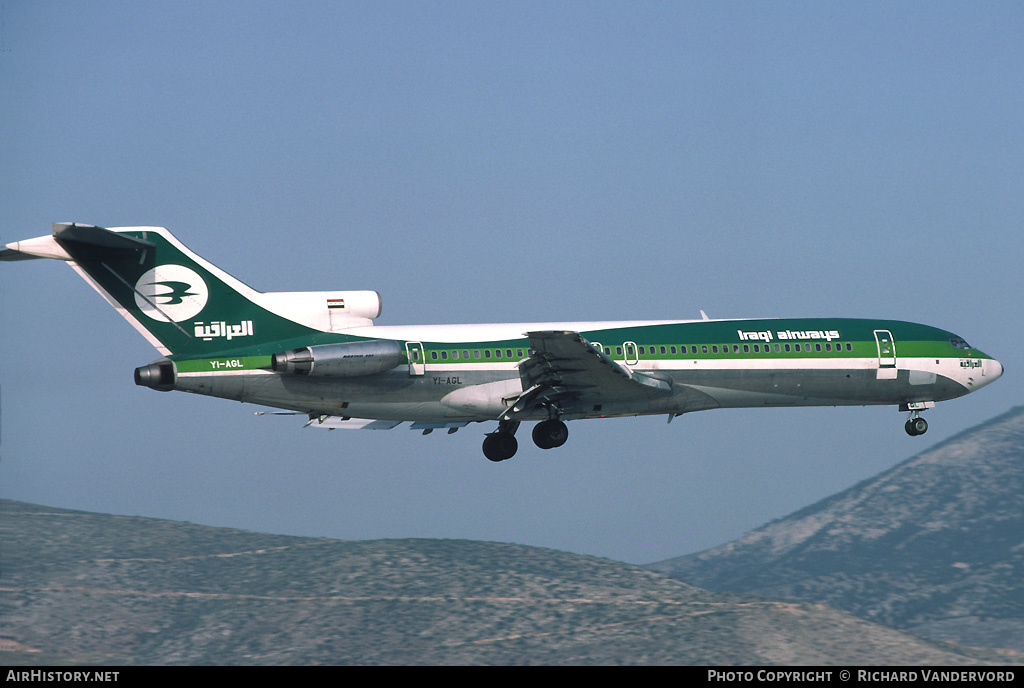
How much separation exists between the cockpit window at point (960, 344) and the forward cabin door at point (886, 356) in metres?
2.84

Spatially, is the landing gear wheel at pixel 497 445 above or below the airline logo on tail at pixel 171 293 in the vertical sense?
below

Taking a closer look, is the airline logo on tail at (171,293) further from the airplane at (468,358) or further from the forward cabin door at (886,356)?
the forward cabin door at (886,356)

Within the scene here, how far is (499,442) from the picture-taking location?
121ft

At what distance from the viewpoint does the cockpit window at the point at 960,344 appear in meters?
39.9

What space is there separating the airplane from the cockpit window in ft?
0.19

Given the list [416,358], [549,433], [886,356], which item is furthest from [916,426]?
[416,358]

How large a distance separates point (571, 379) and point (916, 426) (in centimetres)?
1353

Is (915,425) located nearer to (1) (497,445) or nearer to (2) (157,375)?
(1) (497,445)

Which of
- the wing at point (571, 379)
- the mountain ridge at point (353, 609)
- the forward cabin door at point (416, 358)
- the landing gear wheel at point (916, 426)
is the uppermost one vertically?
the forward cabin door at point (416, 358)

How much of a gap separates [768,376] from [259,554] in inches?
5375

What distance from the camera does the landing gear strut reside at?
3675 cm

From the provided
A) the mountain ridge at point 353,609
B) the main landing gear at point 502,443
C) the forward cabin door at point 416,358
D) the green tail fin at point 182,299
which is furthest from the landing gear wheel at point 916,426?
the mountain ridge at point 353,609

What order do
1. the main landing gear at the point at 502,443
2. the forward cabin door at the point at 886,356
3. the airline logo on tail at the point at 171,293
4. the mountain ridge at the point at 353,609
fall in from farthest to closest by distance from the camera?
1. the mountain ridge at the point at 353,609
2. the forward cabin door at the point at 886,356
3. the main landing gear at the point at 502,443
4. the airline logo on tail at the point at 171,293
